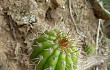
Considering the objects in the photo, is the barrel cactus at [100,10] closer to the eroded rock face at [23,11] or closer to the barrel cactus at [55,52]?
the eroded rock face at [23,11]

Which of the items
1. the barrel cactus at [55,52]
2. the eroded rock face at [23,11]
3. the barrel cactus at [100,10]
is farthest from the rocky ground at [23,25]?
the barrel cactus at [100,10]

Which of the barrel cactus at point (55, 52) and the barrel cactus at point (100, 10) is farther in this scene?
the barrel cactus at point (100, 10)

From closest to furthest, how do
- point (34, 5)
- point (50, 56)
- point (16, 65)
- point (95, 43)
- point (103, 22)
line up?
point (50, 56) < point (16, 65) < point (34, 5) < point (95, 43) < point (103, 22)

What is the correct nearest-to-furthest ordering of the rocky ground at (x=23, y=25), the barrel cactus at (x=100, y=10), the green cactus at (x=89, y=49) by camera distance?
the rocky ground at (x=23, y=25) → the green cactus at (x=89, y=49) → the barrel cactus at (x=100, y=10)

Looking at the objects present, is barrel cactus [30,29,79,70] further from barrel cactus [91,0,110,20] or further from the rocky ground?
barrel cactus [91,0,110,20]

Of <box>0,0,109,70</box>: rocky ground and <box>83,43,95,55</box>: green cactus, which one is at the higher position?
<box>0,0,109,70</box>: rocky ground

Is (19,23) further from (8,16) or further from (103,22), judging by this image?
(103,22)

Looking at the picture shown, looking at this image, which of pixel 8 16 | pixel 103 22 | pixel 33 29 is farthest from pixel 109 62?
pixel 8 16

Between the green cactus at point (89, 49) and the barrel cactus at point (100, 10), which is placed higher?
the barrel cactus at point (100, 10)

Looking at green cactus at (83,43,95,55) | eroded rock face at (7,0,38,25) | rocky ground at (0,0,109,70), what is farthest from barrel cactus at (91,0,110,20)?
eroded rock face at (7,0,38,25)
